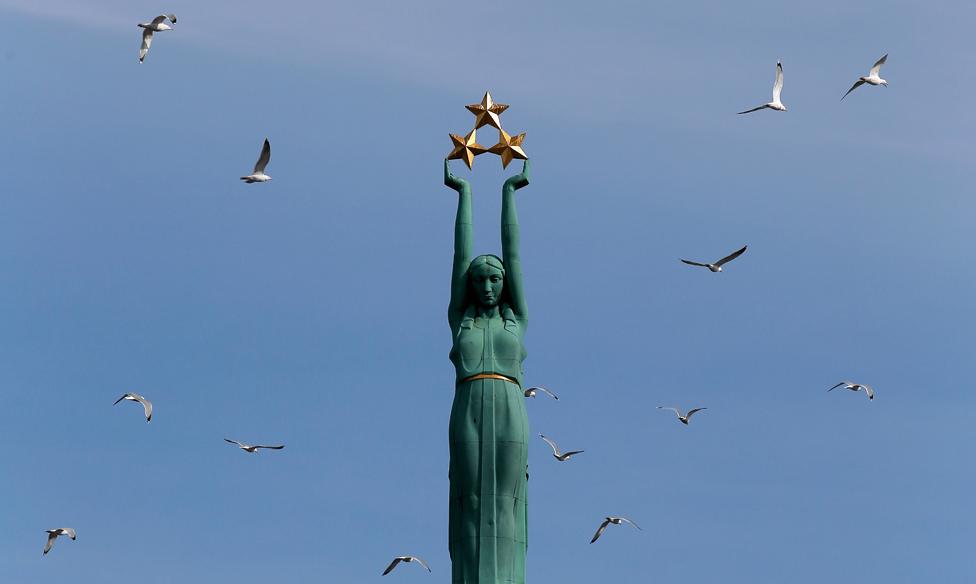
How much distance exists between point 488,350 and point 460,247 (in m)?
2.55

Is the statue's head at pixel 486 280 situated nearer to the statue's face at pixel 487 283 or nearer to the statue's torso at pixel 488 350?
the statue's face at pixel 487 283

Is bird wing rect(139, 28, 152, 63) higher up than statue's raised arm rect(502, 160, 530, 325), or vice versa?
bird wing rect(139, 28, 152, 63)

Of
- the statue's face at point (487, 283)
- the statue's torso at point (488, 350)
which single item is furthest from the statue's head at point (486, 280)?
the statue's torso at point (488, 350)

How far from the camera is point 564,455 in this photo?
220 ft

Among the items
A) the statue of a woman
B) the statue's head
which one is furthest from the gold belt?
the statue's head

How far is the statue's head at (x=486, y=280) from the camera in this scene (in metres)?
62.1

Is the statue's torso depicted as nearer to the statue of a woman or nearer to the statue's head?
the statue of a woman

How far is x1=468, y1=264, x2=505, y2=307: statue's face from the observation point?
62062 mm

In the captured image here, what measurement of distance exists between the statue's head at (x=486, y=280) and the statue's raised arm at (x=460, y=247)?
0.71 ft

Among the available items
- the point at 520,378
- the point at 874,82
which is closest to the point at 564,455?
the point at 520,378

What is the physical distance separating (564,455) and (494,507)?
6.97 m

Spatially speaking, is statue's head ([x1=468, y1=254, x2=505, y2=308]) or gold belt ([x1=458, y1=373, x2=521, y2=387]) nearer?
gold belt ([x1=458, y1=373, x2=521, y2=387])

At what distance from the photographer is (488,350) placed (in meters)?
61.4

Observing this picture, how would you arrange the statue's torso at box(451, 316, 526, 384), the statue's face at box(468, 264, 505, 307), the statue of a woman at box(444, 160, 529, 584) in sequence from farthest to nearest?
the statue's face at box(468, 264, 505, 307), the statue's torso at box(451, 316, 526, 384), the statue of a woman at box(444, 160, 529, 584)
